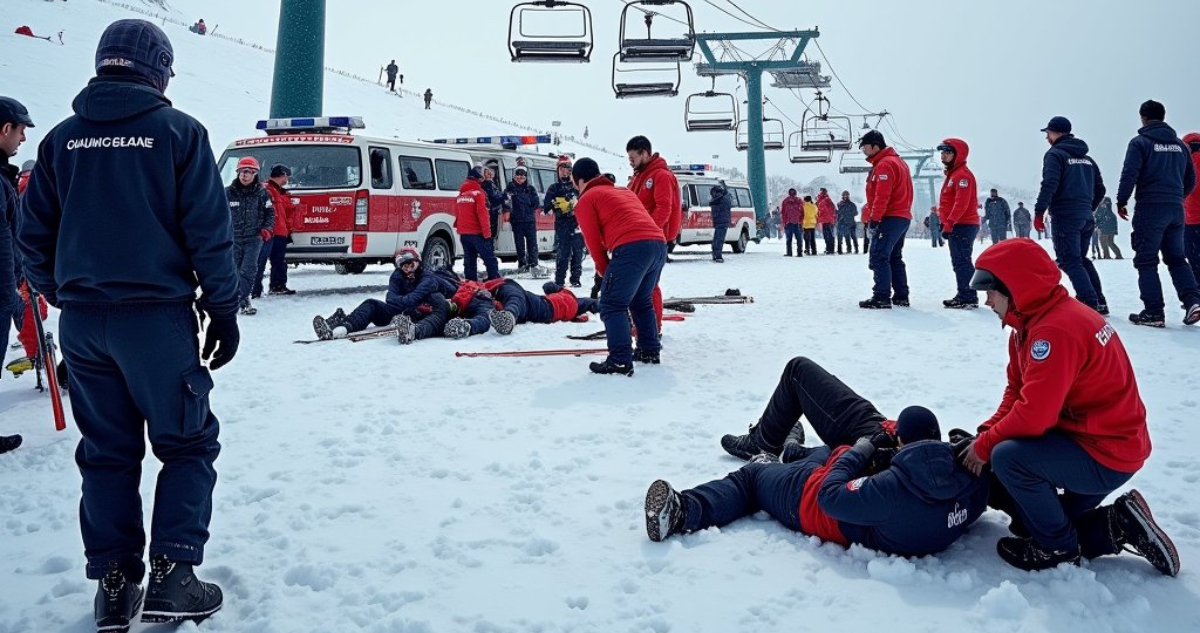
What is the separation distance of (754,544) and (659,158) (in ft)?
15.7

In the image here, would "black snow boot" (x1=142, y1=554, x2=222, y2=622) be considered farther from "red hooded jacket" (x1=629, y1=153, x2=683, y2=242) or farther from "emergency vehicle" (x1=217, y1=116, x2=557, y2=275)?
"emergency vehicle" (x1=217, y1=116, x2=557, y2=275)

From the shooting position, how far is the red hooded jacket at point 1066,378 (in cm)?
265

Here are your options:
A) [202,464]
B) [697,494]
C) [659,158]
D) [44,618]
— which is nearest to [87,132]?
[202,464]

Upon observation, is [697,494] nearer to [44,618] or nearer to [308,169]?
[44,618]

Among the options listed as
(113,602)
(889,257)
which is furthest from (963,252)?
(113,602)

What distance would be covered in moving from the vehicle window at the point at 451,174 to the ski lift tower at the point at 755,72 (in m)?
14.4

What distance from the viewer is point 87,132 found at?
2.38 m

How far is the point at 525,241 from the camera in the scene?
Answer: 14.3 meters

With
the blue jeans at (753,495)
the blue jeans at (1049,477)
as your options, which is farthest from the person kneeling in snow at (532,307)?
the blue jeans at (1049,477)

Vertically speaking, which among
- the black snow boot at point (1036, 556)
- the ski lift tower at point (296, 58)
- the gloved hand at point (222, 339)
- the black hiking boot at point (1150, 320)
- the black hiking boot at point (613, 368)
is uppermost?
the ski lift tower at point (296, 58)

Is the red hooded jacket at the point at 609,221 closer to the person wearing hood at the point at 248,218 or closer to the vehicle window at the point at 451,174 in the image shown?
the person wearing hood at the point at 248,218

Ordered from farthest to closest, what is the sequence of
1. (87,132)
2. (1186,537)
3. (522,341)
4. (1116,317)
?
(1116,317) < (522,341) < (1186,537) < (87,132)

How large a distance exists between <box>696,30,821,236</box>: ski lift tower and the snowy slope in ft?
68.2

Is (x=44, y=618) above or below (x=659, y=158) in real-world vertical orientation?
below
